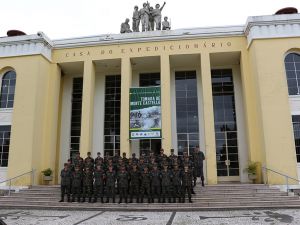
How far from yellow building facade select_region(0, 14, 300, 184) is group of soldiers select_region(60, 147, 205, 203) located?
306 cm

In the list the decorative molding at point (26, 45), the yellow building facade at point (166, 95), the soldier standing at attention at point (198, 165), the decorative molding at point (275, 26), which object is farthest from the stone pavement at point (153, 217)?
the decorative molding at point (26, 45)

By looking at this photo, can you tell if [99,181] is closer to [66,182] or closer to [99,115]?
[66,182]

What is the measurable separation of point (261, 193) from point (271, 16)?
27.0 ft

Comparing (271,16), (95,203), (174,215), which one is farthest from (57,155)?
(271,16)

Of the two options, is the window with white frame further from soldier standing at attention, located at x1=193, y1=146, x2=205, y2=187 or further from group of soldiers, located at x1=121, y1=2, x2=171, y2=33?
soldier standing at attention, located at x1=193, y1=146, x2=205, y2=187

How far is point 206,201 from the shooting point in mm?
10297

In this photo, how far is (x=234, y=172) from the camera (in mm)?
14820

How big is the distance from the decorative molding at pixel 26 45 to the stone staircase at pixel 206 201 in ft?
24.0

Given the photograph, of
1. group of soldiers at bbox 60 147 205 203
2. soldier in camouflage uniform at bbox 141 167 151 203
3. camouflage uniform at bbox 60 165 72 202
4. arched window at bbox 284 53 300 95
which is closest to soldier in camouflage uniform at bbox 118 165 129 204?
group of soldiers at bbox 60 147 205 203

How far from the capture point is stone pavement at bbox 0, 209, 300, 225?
25.1 ft

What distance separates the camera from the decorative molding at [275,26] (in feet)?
44.2

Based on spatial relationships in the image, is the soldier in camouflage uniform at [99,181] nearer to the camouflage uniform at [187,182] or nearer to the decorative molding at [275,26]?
the camouflage uniform at [187,182]

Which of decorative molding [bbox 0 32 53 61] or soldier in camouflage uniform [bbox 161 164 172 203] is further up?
decorative molding [bbox 0 32 53 61]

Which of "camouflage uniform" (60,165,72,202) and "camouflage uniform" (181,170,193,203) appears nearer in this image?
"camouflage uniform" (181,170,193,203)
